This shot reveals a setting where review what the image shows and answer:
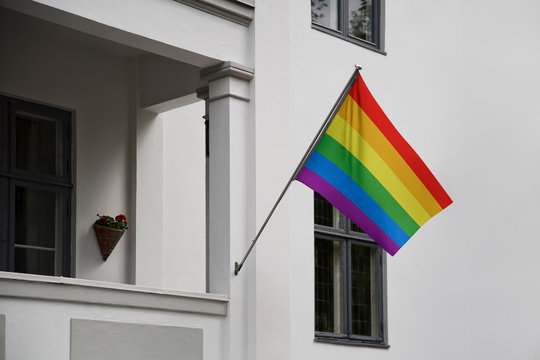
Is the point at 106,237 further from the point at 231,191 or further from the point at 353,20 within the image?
the point at 353,20

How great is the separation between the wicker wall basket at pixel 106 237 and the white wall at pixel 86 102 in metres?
0.07

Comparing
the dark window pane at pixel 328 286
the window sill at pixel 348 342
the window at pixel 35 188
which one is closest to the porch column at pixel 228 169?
the window at pixel 35 188

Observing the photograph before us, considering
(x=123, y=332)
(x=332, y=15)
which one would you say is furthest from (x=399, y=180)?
(x=332, y=15)

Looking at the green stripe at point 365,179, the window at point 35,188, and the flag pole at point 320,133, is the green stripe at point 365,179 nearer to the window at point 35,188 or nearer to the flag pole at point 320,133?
the flag pole at point 320,133

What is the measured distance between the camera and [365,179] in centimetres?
793

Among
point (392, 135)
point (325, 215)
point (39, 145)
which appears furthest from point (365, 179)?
point (39, 145)

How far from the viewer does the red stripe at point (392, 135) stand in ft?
26.1

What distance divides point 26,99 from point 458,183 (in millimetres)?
5746

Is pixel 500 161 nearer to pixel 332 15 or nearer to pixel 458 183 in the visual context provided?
pixel 458 183

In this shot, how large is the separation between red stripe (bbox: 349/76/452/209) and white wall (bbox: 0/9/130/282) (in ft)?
9.14

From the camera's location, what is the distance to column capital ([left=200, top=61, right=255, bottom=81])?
8.38 metres

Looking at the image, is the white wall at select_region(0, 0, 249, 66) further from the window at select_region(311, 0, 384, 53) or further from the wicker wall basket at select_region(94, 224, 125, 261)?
the window at select_region(311, 0, 384, 53)

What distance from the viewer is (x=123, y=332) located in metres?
7.34

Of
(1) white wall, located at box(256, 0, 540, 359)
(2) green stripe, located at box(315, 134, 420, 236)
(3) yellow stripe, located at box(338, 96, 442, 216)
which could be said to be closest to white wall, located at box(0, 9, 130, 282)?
(1) white wall, located at box(256, 0, 540, 359)
